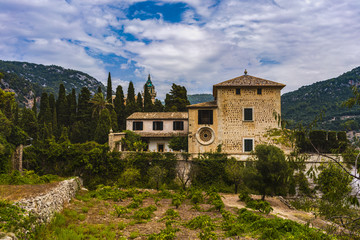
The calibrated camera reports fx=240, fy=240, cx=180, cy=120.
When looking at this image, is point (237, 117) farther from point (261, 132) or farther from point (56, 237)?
point (56, 237)

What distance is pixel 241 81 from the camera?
23.8m

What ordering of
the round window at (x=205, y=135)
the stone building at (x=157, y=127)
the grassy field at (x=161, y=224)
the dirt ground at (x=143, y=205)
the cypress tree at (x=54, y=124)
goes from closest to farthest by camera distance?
the grassy field at (x=161, y=224), the dirt ground at (x=143, y=205), the round window at (x=205, y=135), the stone building at (x=157, y=127), the cypress tree at (x=54, y=124)

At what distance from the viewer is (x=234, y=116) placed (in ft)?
77.5

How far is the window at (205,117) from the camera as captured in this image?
23.7m

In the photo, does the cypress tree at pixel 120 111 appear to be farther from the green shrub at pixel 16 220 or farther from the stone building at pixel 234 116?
the green shrub at pixel 16 220

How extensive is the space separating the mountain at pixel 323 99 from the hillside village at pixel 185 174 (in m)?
37.1

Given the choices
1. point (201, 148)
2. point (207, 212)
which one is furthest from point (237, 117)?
point (207, 212)

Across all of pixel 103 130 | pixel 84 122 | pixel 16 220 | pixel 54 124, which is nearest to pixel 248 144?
pixel 103 130

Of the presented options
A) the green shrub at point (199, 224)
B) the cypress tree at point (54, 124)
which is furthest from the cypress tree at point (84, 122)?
the green shrub at point (199, 224)

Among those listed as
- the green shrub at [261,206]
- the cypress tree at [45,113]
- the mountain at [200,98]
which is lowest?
the green shrub at [261,206]

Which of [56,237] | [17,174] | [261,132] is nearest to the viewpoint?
[56,237]

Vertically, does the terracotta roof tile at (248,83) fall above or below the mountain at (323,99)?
below

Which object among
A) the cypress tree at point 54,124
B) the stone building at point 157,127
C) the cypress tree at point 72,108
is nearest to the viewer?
the stone building at point 157,127

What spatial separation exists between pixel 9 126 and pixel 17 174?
8.99m
